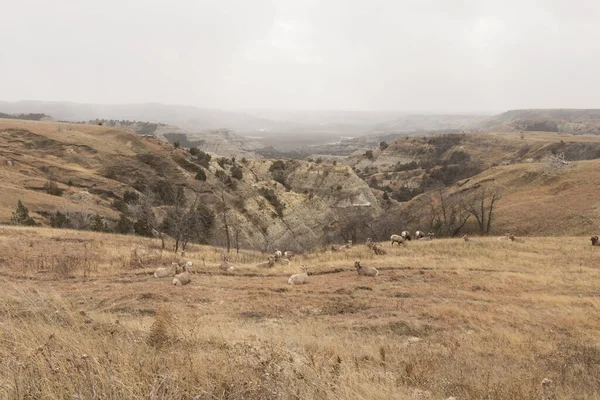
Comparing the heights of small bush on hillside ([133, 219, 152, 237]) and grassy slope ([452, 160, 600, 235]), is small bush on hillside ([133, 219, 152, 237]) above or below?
below

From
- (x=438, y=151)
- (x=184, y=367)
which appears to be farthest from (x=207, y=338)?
(x=438, y=151)

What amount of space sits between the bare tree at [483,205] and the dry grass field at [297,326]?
808 inches

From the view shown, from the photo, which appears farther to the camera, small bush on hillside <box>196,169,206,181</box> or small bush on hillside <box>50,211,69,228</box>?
small bush on hillside <box>196,169,206,181</box>

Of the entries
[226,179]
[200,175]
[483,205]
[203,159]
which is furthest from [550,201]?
[203,159]

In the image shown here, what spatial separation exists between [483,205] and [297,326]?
4580 cm

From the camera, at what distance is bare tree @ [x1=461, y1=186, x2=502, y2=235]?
44.7m

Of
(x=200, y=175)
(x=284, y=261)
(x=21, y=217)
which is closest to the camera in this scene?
(x=284, y=261)

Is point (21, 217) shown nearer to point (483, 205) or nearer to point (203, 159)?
point (203, 159)

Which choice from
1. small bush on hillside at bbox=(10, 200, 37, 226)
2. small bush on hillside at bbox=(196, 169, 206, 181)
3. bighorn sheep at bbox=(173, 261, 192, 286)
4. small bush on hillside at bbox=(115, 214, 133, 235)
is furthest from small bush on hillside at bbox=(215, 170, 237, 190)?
bighorn sheep at bbox=(173, 261, 192, 286)

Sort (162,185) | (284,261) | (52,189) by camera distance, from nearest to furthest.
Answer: (284,261) → (52,189) → (162,185)

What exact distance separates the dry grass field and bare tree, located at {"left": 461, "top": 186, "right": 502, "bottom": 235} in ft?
67.3

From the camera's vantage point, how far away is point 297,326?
10.5 m

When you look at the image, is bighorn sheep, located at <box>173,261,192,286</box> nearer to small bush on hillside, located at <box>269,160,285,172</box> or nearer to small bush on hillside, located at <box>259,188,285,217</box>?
small bush on hillside, located at <box>259,188,285,217</box>

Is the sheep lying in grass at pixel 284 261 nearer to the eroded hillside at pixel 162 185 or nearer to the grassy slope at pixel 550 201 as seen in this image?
the eroded hillside at pixel 162 185
